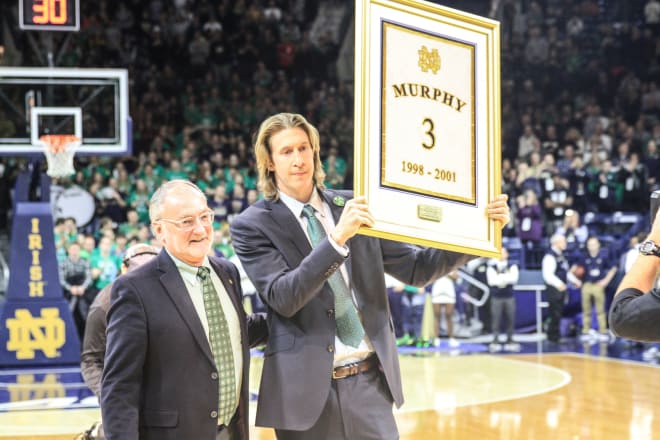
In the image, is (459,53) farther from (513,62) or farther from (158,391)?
(513,62)

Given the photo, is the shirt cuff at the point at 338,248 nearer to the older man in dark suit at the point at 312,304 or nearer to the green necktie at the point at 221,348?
the older man in dark suit at the point at 312,304

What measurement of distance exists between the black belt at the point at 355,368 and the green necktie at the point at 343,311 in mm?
77

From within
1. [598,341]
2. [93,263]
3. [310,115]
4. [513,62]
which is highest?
[513,62]

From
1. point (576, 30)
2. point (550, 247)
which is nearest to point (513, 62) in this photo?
point (576, 30)

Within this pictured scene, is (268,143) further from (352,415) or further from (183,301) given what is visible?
(352,415)

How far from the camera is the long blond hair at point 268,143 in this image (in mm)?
3273

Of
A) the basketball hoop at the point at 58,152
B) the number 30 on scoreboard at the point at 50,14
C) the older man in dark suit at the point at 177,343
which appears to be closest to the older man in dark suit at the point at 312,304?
the older man in dark suit at the point at 177,343

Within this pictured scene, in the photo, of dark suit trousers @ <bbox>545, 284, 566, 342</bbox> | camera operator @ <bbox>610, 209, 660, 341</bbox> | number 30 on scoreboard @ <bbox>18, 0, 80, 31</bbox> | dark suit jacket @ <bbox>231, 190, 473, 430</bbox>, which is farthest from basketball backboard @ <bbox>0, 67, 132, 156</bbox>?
camera operator @ <bbox>610, 209, 660, 341</bbox>

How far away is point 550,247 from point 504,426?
8.61m

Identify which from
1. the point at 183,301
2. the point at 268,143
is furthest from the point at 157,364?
the point at 268,143

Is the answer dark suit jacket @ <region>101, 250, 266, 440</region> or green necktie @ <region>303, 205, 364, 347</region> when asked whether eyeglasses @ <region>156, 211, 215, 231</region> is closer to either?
dark suit jacket @ <region>101, 250, 266, 440</region>

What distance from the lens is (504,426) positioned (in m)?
7.53

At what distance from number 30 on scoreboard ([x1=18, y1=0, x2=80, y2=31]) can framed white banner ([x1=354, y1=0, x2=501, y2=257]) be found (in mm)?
9066

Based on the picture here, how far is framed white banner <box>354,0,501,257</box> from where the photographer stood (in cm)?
297
